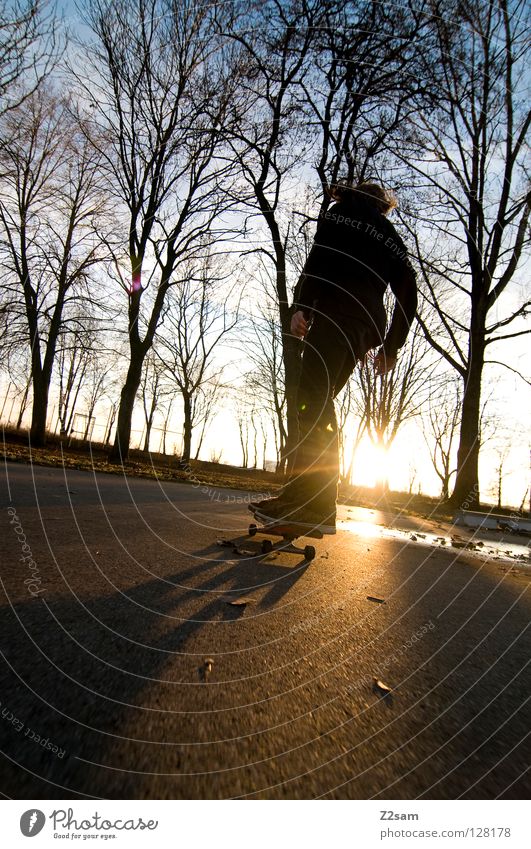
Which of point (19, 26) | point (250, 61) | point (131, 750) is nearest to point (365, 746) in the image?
point (131, 750)

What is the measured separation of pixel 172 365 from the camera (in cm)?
2839

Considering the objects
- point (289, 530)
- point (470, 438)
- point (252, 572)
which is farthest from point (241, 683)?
point (470, 438)

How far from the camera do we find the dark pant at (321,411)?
8.66 ft

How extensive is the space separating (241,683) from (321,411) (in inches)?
80.0

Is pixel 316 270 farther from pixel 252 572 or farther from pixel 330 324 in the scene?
pixel 252 572

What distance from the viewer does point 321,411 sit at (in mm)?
2732

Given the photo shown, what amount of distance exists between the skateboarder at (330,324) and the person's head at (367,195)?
0.01 meters

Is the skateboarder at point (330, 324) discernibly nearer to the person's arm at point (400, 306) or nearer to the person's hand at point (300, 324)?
the person's hand at point (300, 324)

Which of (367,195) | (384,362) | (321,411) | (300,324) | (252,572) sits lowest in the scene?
(252,572)

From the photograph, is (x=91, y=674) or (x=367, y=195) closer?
(x=91, y=674)

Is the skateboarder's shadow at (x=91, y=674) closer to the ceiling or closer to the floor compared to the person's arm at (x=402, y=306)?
closer to the floor

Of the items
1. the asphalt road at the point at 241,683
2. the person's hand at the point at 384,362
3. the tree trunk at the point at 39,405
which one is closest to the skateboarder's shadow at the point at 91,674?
the asphalt road at the point at 241,683

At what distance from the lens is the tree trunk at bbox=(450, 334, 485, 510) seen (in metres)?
8.91

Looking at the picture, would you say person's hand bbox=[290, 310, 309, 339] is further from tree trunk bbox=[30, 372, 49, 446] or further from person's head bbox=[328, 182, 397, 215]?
tree trunk bbox=[30, 372, 49, 446]
